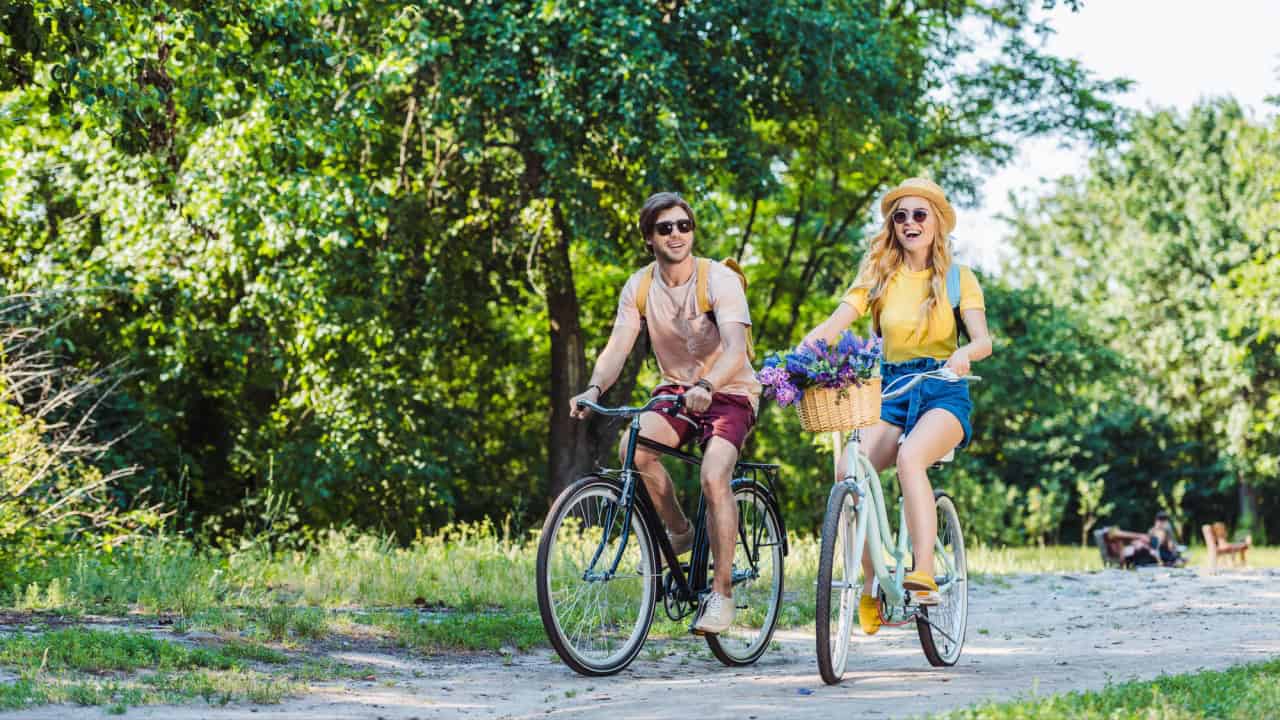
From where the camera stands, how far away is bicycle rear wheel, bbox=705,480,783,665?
6.35 m

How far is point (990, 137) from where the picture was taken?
69.3 feet

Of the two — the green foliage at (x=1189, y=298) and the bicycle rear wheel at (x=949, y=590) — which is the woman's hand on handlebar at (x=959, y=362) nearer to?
the bicycle rear wheel at (x=949, y=590)

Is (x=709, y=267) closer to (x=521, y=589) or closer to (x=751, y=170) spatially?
(x=521, y=589)

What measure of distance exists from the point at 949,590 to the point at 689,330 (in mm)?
1827

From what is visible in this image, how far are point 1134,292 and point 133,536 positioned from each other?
32.9 metres

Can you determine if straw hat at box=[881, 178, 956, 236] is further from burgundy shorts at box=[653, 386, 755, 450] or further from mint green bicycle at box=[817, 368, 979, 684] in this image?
burgundy shorts at box=[653, 386, 755, 450]

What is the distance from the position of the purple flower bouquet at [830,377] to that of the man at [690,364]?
1.19ft

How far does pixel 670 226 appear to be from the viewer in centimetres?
605

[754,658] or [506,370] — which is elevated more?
[506,370]

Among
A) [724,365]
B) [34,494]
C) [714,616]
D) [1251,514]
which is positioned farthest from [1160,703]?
[1251,514]

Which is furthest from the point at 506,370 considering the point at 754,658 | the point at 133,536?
the point at 754,658

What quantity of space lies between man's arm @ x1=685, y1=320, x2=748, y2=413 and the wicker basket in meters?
0.41

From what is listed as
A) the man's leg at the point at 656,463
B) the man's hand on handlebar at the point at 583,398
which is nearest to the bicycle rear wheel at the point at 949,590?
the man's leg at the point at 656,463

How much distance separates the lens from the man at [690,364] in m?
5.95
